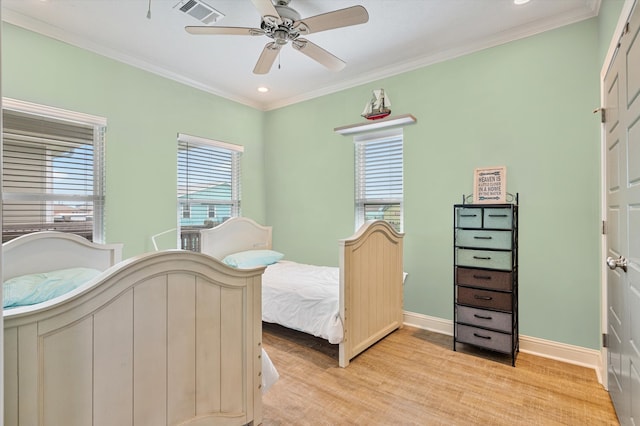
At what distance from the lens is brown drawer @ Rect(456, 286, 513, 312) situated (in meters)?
2.47

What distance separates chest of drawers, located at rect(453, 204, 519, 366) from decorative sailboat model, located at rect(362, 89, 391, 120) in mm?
1322

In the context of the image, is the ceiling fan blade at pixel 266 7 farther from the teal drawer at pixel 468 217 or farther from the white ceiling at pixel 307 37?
the teal drawer at pixel 468 217

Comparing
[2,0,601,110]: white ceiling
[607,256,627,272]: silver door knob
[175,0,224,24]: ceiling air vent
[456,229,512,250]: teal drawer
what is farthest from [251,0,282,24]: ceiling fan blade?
[607,256,627,272]: silver door knob

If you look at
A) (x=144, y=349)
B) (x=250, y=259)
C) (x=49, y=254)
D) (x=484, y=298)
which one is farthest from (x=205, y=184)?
(x=484, y=298)

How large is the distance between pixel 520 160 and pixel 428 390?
196 cm

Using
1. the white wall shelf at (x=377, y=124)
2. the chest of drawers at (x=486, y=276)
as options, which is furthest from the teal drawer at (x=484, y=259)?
the white wall shelf at (x=377, y=124)

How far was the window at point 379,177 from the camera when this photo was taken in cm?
348

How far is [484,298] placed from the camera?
101 inches

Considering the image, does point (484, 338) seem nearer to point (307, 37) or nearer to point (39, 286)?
point (307, 37)

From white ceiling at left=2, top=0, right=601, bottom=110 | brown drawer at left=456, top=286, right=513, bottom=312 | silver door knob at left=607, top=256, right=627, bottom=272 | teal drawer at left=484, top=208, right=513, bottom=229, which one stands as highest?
white ceiling at left=2, top=0, right=601, bottom=110

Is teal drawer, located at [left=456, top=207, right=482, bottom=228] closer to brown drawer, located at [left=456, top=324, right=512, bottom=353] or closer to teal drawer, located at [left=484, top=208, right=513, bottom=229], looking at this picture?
teal drawer, located at [left=484, top=208, right=513, bottom=229]

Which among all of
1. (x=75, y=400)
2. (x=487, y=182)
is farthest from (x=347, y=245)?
(x=75, y=400)

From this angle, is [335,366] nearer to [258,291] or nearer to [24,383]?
[258,291]

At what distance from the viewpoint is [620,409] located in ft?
5.67
